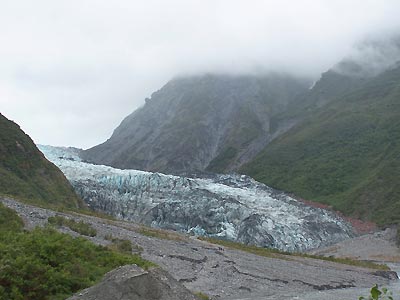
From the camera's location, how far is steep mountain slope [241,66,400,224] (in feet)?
334

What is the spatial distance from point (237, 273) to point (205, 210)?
4742cm

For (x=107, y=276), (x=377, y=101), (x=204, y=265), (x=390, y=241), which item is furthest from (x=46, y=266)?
(x=377, y=101)

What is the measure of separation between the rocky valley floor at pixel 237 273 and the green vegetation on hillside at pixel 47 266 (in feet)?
36.9

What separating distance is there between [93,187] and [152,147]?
4094 inches

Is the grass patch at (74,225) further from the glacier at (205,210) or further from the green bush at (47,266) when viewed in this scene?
the glacier at (205,210)

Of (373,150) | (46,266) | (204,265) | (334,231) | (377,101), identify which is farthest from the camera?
(377,101)

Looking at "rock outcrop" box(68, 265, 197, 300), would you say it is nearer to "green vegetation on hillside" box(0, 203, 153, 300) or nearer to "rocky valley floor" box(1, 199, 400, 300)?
"green vegetation on hillside" box(0, 203, 153, 300)

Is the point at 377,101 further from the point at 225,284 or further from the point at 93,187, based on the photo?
the point at 225,284

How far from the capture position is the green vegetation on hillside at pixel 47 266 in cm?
1362

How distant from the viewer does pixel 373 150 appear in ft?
429

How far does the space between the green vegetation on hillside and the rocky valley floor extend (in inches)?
443

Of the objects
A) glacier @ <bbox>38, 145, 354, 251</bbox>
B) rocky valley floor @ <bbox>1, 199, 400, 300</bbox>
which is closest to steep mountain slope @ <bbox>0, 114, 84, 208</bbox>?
rocky valley floor @ <bbox>1, 199, 400, 300</bbox>

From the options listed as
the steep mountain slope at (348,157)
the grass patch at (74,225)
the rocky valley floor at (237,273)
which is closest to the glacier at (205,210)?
the steep mountain slope at (348,157)

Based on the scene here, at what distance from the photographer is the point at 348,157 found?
134000mm
